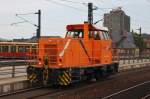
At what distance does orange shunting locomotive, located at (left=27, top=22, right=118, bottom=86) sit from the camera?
1933 cm

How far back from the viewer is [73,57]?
68.0ft

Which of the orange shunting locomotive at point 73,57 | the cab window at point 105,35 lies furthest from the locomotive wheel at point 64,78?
the cab window at point 105,35

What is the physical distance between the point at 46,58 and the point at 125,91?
14.3 ft

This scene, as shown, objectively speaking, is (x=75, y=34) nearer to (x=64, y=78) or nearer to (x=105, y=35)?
(x=105, y=35)

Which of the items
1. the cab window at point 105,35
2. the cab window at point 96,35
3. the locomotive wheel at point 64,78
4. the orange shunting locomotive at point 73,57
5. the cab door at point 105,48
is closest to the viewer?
the locomotive wheel at point 64,78

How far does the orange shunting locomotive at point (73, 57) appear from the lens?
1933 cm

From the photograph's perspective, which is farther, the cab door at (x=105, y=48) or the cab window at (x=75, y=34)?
the cab door at (x=105, y=48)

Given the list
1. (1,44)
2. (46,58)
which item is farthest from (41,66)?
(1,44)

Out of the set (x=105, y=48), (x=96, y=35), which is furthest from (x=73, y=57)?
(x=105, y=48)

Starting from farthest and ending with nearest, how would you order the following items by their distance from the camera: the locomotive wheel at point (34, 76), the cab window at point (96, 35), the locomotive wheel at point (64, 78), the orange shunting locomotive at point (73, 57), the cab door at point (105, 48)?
1. the cab door at point (105, 48)
2. the cab window at point (96, 35)
3. the locomotive wheel at point (34, 76)
4. the orange shunting locomotive at point (73, 57)
5. the locomotive wheel at point (64, 78)

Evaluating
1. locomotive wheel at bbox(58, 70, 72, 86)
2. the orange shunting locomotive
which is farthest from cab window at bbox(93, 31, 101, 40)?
locomotive wheel at bbox(58, 70, 72, 86)

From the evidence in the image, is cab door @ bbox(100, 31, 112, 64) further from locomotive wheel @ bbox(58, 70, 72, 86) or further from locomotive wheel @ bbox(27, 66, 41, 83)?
locomotive wheel @ bbox(27, 66, 41, 83)

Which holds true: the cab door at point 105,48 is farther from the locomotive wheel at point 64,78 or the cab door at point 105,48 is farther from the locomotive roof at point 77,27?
the locomotive wheel at point 64,78

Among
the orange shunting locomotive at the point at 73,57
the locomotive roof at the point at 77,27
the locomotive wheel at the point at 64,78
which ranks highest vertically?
the locomotive roof at the point at 77,27
